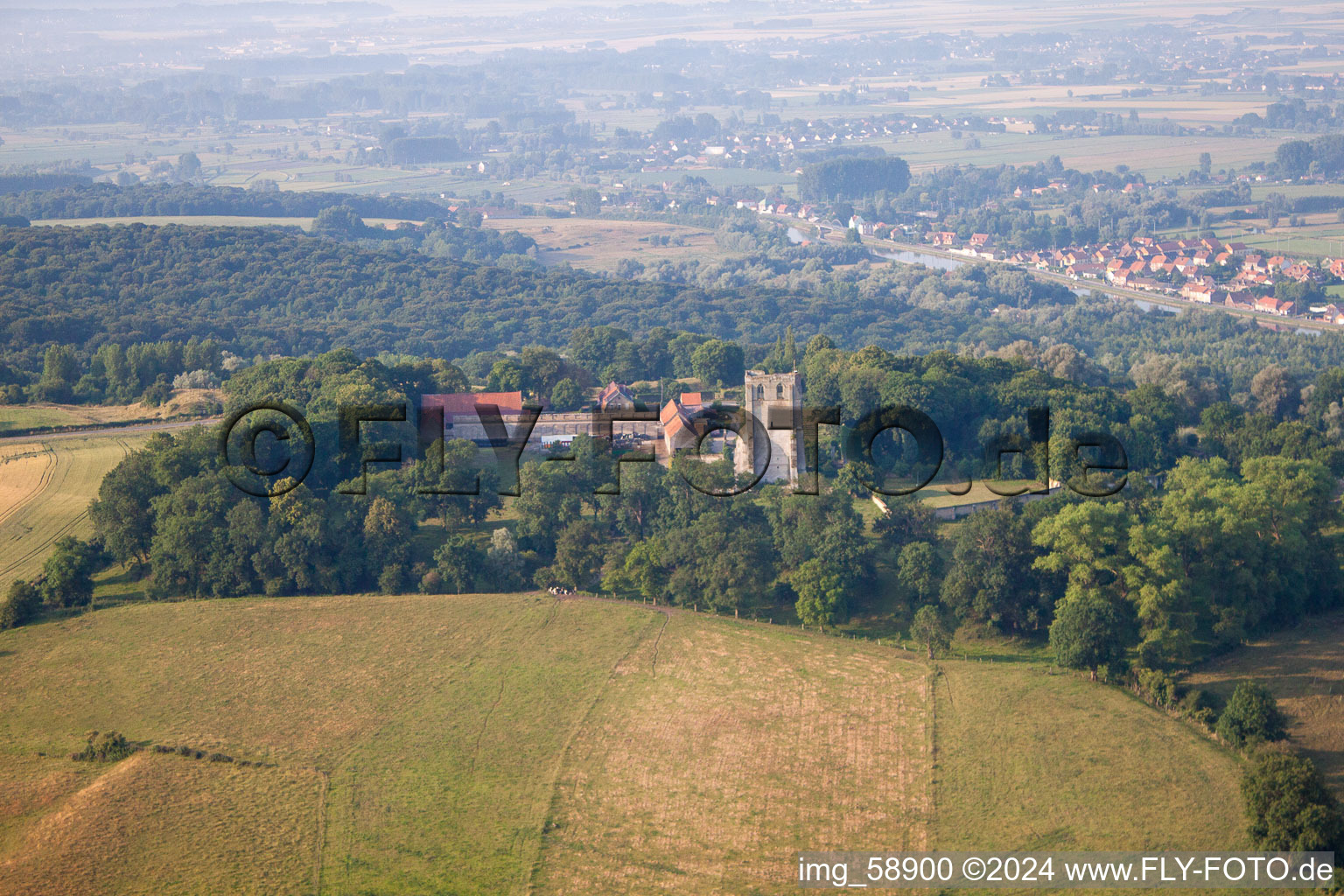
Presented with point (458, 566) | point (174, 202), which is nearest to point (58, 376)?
point (458, 566)

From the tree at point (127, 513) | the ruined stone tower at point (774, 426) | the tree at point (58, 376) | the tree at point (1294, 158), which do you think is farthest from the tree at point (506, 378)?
the tree at point (1294, 158)

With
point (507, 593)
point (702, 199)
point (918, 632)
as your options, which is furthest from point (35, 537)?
point (702, 199)

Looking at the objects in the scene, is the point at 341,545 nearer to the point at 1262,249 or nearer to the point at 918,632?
the point at 918,632

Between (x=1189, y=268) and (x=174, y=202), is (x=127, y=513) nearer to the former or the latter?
(x=1189, y=268)

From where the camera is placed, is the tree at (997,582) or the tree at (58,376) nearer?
the tree at (997,582)

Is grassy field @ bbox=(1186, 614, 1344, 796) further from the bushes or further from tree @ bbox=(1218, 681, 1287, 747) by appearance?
the bushes

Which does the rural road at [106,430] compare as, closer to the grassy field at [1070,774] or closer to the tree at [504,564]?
the tree at [504,564]
